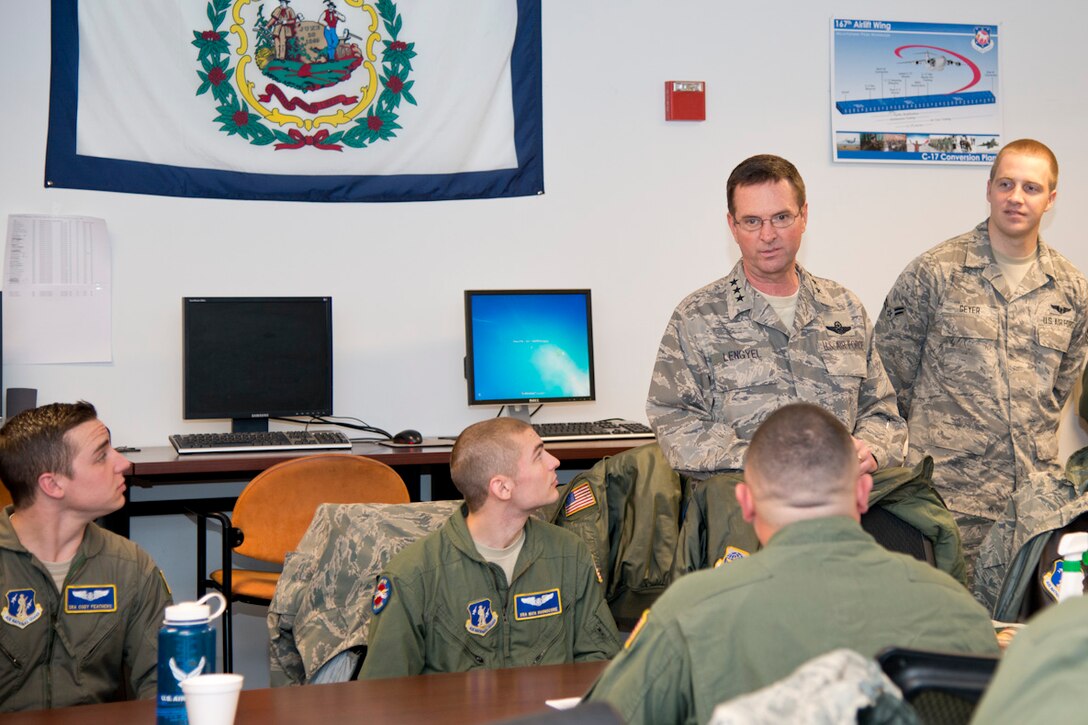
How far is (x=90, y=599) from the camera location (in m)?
2.46

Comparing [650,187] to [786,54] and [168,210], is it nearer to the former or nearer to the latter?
[786,54]

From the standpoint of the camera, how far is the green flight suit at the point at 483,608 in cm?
247

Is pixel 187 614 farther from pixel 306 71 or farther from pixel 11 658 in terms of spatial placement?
pixel 306 71

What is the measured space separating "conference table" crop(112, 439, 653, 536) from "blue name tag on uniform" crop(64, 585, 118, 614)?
1.16 m

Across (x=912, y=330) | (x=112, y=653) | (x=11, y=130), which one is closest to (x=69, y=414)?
(x=112, y=653)

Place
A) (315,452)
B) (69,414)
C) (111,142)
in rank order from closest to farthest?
1. (69,414)
2. (315,452)
3. (111,142)

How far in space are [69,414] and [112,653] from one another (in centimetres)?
55

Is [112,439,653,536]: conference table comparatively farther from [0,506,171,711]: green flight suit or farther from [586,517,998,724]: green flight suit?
[586,517,998,724]: green flight suit

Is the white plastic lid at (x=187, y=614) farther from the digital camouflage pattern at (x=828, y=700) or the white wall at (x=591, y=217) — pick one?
the white wall at (x=591, y=217)

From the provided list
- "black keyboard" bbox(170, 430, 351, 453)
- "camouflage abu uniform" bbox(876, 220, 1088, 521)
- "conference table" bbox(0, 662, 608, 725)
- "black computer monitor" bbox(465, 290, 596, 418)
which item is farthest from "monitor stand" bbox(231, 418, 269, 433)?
"conference table" bbox(0, 662, 608, 725)

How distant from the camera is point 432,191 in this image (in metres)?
4.48

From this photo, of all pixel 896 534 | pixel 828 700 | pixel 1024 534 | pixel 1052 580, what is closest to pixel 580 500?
pixel 896 534

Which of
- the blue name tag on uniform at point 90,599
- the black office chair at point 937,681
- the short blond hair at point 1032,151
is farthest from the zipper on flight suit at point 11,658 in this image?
the short blond hair at point 1032,151

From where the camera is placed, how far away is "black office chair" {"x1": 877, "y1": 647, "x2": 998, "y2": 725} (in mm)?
1173
